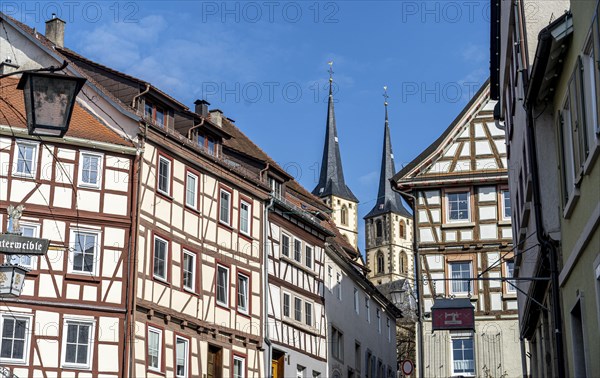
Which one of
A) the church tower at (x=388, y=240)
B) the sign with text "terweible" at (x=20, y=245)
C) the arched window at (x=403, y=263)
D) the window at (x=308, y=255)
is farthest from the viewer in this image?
the arched window at (x=403, y=263)

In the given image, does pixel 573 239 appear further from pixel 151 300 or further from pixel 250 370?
pixel 250 370

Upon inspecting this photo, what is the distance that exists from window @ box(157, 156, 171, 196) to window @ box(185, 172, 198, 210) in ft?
2.85

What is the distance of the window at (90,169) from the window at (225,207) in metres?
4.81

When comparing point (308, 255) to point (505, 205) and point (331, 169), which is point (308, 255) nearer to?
point (505, 205)

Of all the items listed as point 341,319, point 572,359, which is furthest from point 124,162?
point 572,359

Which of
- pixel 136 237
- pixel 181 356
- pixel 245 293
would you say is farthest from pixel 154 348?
pixel 245 293

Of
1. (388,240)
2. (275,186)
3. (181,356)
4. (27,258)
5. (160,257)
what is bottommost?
→ (181,356)

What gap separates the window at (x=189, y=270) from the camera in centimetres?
3097

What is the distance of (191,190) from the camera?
105 ft

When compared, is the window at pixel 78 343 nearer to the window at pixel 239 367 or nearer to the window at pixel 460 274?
the window at pixel 239 367

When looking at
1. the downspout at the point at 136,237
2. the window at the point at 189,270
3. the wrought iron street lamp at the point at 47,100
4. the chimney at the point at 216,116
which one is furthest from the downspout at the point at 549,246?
the chimney at the point at 216,116

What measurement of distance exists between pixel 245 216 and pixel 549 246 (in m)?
19.1

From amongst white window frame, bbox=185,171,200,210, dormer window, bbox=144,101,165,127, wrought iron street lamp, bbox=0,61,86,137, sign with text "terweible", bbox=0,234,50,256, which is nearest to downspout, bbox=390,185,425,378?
white window frame, bbox=185,171,200,210

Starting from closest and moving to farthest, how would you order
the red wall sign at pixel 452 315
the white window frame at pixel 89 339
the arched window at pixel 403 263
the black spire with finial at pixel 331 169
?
the red wall sign at pixel 452 315
the white window frame at pixel 89 339
the black spire with finial at pixel 331 169
the arched window at pixel 403 263
